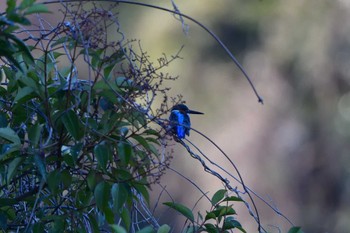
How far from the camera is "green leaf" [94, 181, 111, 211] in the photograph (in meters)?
1.93

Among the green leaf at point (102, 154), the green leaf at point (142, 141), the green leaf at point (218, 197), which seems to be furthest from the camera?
the green leaf at point (218, 197)

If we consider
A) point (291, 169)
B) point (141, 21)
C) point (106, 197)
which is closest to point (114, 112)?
point (106, 197)

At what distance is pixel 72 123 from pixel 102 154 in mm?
105

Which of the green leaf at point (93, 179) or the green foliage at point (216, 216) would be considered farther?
the green foliage at point (216, 216)

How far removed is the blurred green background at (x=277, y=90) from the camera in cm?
793

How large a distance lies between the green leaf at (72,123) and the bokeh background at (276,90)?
18.2 ft

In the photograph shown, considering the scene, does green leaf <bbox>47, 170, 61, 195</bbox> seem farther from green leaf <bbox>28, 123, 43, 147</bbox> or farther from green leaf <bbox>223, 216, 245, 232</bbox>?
green leaf <bbox>223, 216, 245, 232</bbox>

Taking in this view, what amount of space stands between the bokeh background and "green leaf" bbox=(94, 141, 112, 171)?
5.55 metres

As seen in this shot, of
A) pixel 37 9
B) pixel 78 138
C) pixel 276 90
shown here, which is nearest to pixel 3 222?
pixel 78 138

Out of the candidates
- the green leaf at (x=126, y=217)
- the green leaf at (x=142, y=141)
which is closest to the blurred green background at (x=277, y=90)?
the green leaf at (x=126, y=217)

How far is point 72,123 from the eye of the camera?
194 centimetres

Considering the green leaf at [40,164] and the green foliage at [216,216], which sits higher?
the green foliage at [216,216]

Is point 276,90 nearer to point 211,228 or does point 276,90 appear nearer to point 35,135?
point 211,228

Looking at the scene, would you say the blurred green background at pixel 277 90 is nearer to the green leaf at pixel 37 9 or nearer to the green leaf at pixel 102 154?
the green leaf at pixel 102 154
